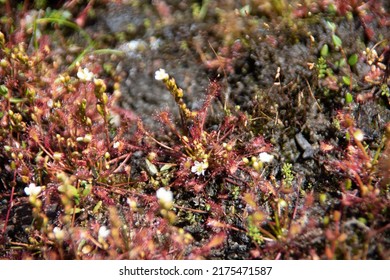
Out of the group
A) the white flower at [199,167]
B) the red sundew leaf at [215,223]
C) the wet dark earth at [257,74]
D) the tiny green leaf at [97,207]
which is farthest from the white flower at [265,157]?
the tiny green leaf at [97,207]

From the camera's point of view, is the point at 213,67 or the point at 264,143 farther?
the point at 213,67

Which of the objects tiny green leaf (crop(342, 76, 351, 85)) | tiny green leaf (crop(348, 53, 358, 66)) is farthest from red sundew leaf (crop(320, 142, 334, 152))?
tiny green leaf (crop(348, 53, 358, 66))

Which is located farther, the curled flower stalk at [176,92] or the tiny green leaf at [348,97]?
the tiny green leaf at [348,97]

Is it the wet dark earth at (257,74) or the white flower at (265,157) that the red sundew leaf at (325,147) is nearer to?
the wet dark earth at (257,74)

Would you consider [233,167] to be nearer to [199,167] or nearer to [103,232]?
[199,167]

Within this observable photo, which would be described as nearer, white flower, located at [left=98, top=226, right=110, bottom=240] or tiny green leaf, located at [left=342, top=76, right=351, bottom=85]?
white flower, located at [left=98, top=226, right=110, bottom=240]

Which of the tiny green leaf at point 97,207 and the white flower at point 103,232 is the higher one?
the white flower at point 103,232

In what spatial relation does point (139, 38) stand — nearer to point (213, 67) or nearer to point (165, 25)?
point (165, 25)

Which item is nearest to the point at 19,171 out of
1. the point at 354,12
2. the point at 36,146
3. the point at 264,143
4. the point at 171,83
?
the point at 36,146

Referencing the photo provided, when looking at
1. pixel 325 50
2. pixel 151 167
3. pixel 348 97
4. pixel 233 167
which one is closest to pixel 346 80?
pixel 348 97

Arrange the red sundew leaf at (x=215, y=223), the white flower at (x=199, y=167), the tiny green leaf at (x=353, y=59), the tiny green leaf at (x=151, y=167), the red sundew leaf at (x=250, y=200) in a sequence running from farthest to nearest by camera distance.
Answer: the tiny green leaf at (x=353, y=59), the tiny green leaf at (x=151, y=167), the white flower at (x=199, y=167), the red sundew leaf at (x=215, y=223), the red sundew leaf at (x=250, y=200)

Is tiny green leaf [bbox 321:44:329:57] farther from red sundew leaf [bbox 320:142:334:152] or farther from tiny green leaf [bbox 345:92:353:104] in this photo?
red sundew leaf [bbox 320:142:334:152]
